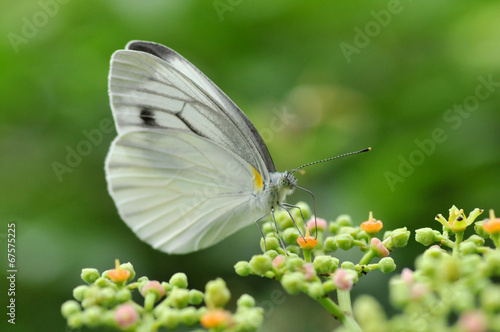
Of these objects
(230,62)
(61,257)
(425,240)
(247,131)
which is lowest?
(425,240)

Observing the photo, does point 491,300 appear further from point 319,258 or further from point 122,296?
point 122,296

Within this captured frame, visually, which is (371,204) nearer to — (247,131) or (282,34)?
(247,131)

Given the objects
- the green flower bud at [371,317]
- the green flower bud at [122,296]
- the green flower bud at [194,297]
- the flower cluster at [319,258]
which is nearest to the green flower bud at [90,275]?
the green flower bud at [122,296]

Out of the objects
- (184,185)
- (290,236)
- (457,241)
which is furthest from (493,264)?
(184,185)

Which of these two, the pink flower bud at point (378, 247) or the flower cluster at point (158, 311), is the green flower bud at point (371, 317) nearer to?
the flower cluster at point (158, 311)

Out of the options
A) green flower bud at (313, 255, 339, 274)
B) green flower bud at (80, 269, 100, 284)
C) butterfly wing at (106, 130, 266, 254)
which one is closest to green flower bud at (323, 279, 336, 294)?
green flower bud at (313, 255, 339, 274)

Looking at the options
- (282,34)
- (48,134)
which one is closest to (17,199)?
(48,134)
